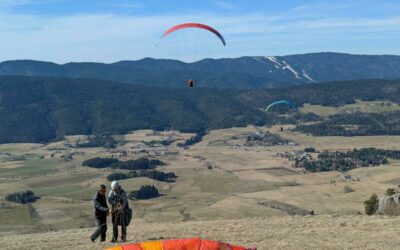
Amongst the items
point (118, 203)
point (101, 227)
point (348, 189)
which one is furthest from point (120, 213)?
point (348, 189)

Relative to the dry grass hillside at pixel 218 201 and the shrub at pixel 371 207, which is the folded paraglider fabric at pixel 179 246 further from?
the shrub at pixel 371 207

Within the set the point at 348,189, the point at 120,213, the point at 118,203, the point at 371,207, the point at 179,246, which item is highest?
the point at 179,246

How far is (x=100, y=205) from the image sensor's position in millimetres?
22578

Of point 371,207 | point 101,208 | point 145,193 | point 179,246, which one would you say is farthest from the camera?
point 145,193

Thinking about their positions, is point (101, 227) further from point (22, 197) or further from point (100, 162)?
point (100, 162)

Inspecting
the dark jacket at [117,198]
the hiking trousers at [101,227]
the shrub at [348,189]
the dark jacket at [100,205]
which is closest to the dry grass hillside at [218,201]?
the shrub at [348,189]

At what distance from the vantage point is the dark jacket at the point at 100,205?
2248 centimetres

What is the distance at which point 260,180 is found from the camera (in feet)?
413

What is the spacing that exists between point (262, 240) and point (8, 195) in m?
98.1

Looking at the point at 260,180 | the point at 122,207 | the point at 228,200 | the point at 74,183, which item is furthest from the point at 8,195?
the point at 122,207

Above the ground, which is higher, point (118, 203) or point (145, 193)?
point (118, 203)

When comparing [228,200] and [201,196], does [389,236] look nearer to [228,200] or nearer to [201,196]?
[228,200]

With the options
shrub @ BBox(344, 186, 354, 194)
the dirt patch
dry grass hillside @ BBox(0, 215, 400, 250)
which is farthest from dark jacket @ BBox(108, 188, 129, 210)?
shrub @ BBox(344, 186, 354, 194)

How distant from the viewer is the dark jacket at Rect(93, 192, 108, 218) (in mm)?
22484
